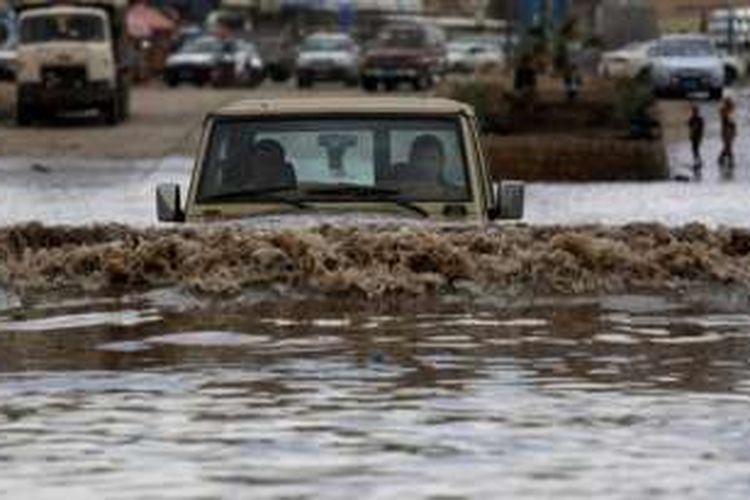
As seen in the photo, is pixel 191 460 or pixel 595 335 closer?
pixel 191 460

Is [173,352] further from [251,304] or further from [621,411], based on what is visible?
[621,411]

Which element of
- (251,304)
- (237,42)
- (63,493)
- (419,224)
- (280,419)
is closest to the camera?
(63,493)

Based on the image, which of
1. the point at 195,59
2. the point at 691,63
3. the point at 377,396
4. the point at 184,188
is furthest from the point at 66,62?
the point at 377,396

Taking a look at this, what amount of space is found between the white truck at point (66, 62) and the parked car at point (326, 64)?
70.3 feet

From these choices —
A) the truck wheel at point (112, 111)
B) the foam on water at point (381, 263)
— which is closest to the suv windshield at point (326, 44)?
the truck wheel at point (112, 111)

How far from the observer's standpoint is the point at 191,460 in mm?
7930

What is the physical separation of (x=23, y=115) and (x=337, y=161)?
1600 inches

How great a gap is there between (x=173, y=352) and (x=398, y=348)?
926mm

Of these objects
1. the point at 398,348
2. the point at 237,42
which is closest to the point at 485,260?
the point at 398,348

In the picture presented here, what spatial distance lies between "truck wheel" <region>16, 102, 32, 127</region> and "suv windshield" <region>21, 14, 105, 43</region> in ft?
4.60

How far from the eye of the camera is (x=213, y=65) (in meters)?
78.5

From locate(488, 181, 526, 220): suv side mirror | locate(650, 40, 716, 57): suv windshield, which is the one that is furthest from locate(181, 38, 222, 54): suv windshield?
locate(488, 181, 526, 220): suv side mirror

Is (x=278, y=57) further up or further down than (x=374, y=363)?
further down

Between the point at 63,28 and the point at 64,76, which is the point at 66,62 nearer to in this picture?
the point at 64,76
